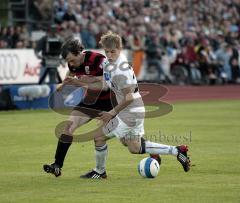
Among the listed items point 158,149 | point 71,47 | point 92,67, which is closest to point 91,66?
point 92,67

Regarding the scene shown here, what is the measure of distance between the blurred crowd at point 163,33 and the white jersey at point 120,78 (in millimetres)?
17772

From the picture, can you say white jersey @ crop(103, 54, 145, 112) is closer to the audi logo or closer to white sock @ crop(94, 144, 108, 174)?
white sock @ crop(94, 144, 108, 174)

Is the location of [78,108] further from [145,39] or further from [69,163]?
[145,39]

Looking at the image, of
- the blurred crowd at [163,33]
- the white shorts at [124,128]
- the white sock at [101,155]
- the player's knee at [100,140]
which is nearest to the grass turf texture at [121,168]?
the white sock at [101,155]

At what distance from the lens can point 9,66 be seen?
85.3ft

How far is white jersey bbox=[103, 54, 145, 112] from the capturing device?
432 inches

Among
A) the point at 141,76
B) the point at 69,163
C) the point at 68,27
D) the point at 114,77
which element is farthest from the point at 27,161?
the point at 141,76

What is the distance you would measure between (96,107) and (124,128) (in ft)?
2.27

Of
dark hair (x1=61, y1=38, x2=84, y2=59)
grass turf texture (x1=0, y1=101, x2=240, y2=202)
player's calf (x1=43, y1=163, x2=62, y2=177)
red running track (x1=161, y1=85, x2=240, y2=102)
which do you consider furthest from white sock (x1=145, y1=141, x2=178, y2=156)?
red running track (x1=161, y1=85, x2=240, y2=102)

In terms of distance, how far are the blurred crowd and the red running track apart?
119 cm

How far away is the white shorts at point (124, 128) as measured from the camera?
11.2m

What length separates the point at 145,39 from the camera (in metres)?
33.8

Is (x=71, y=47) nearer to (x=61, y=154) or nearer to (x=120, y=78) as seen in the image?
(x=120, y=78)

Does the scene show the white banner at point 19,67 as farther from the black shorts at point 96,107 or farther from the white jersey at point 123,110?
the white jersey at point 123,110
